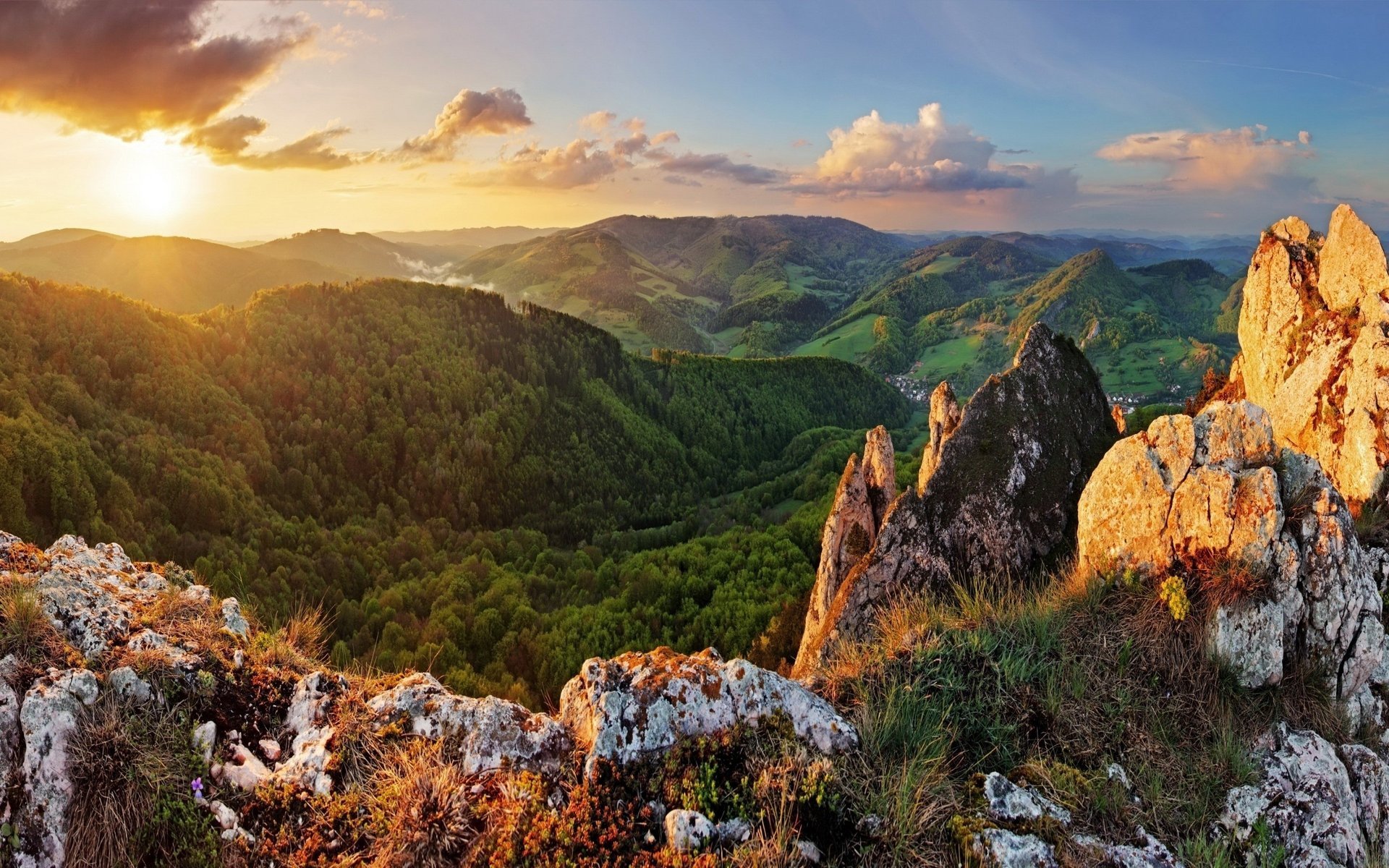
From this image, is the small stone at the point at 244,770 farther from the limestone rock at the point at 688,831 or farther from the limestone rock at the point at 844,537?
the limestone rock at the point at 844,537

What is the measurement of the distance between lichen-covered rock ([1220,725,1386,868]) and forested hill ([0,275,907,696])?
144 ft

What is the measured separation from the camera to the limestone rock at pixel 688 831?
Answer: 5793 mm

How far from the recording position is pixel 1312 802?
7023mm

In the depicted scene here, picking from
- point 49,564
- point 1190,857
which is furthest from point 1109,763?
point 49,564

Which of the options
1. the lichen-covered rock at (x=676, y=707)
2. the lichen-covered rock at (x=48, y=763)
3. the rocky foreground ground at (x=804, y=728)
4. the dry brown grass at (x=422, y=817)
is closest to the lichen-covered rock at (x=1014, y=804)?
the rocky foreground ground at (x=804, y=728)

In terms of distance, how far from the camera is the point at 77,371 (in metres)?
67.9

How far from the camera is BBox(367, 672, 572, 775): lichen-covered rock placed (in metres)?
6.80

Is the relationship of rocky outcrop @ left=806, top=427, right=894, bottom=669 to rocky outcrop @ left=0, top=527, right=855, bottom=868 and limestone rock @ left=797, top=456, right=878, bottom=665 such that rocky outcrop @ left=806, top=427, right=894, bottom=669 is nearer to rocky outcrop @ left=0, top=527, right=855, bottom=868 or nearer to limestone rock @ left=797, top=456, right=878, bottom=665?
limestone rock @ left=797, top=456, right=878, bottom=665

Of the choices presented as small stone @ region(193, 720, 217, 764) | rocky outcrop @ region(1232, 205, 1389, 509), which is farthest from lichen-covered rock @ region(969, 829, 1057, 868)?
rocky outcrop @ region(1232, 205, 1389, 509)

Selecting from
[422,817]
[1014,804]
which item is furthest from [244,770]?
[1014,804]

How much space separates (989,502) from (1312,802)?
11.8 metres

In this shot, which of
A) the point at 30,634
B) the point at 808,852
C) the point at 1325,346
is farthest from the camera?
the point at 1325,346

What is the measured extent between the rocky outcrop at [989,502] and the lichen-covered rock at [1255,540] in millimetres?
5228

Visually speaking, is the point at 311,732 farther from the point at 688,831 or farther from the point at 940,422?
the point at 940,422
